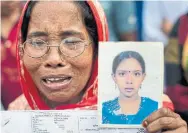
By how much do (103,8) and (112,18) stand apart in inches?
2.3

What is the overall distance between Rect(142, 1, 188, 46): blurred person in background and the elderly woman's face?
25cm

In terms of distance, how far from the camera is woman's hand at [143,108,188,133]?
1.72m

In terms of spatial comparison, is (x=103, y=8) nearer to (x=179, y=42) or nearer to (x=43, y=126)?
(x=179, y=42)

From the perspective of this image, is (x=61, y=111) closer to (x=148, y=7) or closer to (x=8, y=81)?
(x=8, y=81)

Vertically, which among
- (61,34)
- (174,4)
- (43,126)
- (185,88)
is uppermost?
(174,4)

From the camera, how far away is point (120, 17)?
6.17 ft

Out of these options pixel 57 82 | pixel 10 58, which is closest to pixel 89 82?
pixel 57 82

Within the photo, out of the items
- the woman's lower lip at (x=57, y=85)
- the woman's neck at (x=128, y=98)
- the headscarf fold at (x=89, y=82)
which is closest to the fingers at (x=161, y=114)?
the woman's neck at (x=128, y=98)

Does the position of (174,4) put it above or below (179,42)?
above

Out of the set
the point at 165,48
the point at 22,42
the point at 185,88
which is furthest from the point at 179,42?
the point at 22,42

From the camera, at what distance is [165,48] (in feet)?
5.95

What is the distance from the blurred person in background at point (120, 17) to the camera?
1858 millimetres

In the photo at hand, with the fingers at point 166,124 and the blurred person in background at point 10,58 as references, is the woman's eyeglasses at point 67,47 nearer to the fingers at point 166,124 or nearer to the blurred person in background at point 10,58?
the blurred person in background at point 10,58

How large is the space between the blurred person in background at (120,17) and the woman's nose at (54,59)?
0.23 m
